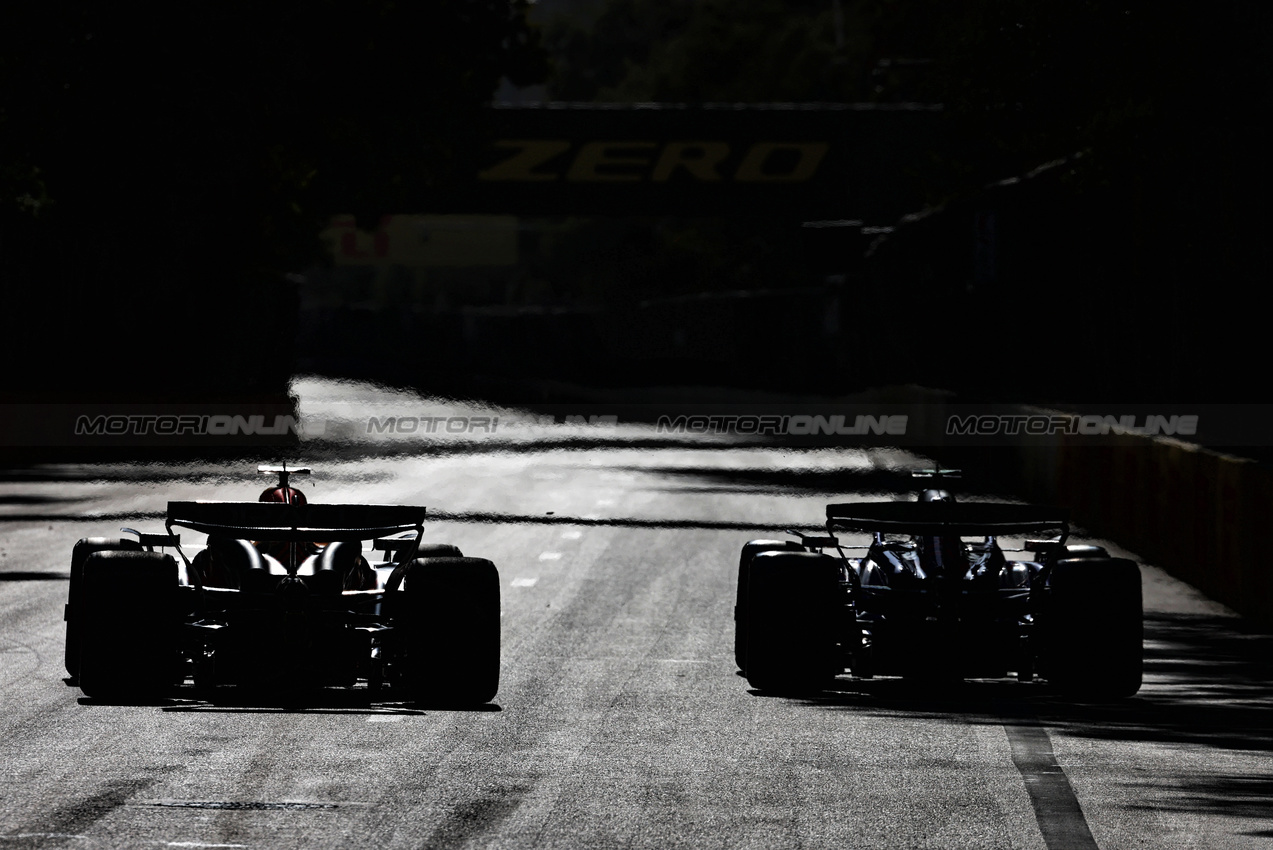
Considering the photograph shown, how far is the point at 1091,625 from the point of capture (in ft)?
38.3

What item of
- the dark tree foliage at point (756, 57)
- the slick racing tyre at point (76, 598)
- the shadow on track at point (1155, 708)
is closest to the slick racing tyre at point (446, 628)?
the slick racing tyre at point (76, 598)

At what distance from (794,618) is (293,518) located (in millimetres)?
2523

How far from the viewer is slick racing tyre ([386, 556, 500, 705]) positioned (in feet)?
35.4

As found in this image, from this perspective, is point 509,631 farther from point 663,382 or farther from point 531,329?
point 531,329

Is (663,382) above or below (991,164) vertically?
below

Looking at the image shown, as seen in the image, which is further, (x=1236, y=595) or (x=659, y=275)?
(x=659, y=275)

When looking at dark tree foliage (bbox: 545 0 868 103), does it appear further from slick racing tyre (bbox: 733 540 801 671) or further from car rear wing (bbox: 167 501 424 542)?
car rear wing (bbox: 167 501 424 542)

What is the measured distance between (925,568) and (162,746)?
416cm

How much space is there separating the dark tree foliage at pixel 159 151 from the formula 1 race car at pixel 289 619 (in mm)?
29074

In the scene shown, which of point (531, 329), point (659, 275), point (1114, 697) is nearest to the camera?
point (1114, 697)

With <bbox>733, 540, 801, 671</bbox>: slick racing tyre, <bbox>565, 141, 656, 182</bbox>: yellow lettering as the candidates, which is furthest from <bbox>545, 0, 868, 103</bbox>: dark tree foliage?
<bbox>733, 540, 801, 671</bbox>: slick racing tyre

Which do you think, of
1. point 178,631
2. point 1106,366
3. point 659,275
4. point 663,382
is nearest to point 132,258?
point 1106,366

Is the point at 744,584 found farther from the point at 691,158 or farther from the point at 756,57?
the point at 756,57

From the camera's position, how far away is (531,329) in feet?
259
